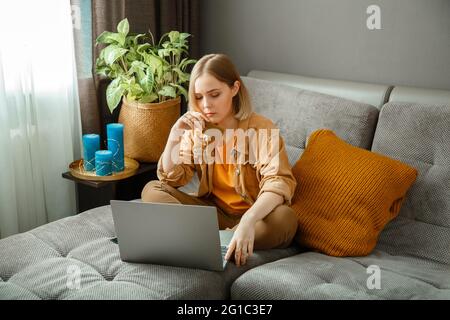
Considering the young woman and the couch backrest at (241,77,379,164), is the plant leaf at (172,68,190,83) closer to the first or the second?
the couch backrest at (241,77,379,164)

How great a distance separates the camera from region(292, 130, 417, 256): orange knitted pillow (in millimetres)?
1895

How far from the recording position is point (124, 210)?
5.35ft

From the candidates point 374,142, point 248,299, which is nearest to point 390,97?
point 374,142

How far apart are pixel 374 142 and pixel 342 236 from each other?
1.40 ft

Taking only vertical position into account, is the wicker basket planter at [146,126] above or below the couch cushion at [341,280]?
above

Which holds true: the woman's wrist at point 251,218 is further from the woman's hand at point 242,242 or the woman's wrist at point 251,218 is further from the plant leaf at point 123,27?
the plant leaf at point 123,27

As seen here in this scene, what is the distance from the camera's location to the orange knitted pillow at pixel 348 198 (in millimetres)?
1895

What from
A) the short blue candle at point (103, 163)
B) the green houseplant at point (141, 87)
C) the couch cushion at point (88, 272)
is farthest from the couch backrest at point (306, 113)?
the short blue candle at point (103, 163)

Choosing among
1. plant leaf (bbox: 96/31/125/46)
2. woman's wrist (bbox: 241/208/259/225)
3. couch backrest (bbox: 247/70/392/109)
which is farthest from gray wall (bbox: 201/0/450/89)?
woman's wrist (bbox: 241/208/259/225)

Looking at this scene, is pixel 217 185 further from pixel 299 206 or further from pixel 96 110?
pixel 96 110

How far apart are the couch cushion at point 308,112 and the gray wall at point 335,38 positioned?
389 mm

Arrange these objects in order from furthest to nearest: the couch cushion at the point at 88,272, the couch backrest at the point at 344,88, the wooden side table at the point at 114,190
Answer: the wooden side table at the point at 114,190, the couch backrest at the point at 344,88, the couch cushion at the point at 88,272

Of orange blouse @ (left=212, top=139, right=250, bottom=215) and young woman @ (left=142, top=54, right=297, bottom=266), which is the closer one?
young woman @ (left=142, top=54, right=297, bottom=266)

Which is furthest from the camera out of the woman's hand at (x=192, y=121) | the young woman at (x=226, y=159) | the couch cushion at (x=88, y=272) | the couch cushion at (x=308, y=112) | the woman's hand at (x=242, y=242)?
the couch cushion at (x=308, y=112)
